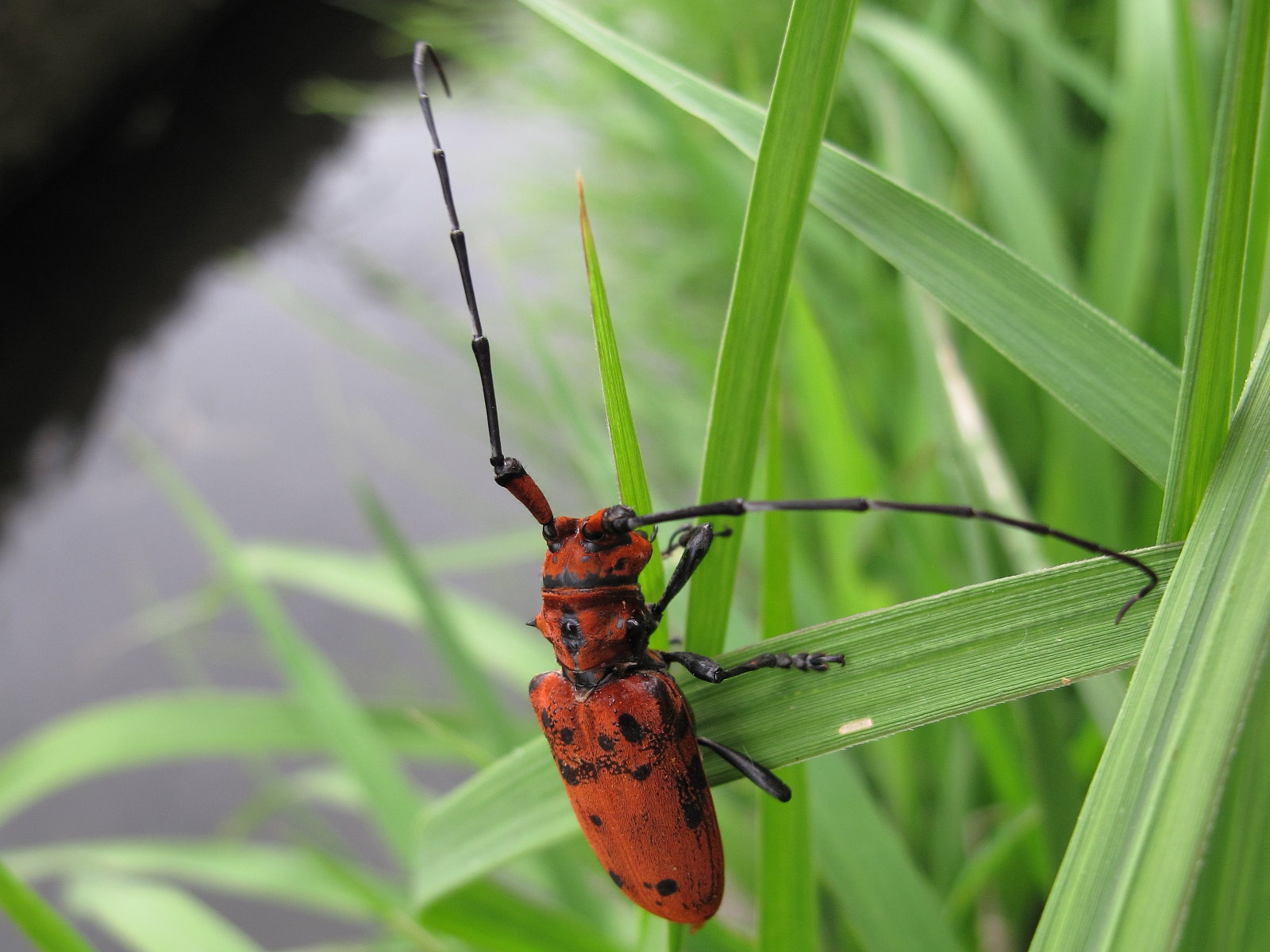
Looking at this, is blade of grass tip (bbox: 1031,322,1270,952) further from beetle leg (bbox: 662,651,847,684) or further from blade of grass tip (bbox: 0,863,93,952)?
blade of grass tip (bbox: 0,863,93,952)

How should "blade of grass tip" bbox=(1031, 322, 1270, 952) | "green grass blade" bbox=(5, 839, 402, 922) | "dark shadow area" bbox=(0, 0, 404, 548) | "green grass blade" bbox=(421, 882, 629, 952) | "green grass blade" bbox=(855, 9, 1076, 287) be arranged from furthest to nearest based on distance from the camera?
"dark shadow area" bbox=(0, 0, 404, 548) → "green grass blade" bbox=(5, 839, 402, 922) → "green grass blade" bbox=(855, 9, 1076, 287) → "green grass blade" bbox=(421, 882, 629, 952) → "blade of grass tip" bbox=(1031, 322, 1270, 952)

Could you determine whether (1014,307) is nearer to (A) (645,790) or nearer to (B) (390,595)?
(A) (645,790)

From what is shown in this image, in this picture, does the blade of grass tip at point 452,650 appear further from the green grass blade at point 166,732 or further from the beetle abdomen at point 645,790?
the beetle abdomen at point 645,790

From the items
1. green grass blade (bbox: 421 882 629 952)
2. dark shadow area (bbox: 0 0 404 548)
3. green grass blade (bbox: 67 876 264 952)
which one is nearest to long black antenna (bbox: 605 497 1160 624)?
green grass blade (bbox: 421 882 629 952)

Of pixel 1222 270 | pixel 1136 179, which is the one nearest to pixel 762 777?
pixel 1222 270

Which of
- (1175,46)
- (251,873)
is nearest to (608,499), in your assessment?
(1175,46)

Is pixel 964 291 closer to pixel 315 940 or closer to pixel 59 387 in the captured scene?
pixel 315 940
